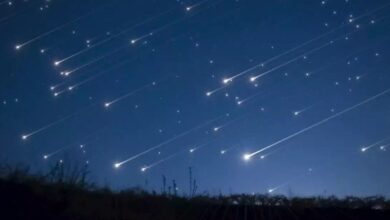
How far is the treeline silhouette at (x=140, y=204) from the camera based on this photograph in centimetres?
1026

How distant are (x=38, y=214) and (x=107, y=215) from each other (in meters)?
1.43

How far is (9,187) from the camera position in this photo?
34.3 ft

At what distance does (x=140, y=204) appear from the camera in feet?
38.5

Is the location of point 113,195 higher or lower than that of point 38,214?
higher

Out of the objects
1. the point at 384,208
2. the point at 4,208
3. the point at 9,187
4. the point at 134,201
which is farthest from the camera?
the point at 384,208

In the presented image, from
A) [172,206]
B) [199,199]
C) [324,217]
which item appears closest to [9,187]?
[172,206]

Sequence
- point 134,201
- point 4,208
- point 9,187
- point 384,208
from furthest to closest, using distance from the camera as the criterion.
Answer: point 384,208 → point 134,201 → point 9,187 → point 4,208

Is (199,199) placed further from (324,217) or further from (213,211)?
(324,217)

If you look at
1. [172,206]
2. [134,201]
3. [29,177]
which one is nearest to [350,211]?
[172,206]

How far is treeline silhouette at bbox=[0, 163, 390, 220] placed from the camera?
10258 mm

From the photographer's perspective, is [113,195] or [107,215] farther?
[113,195]

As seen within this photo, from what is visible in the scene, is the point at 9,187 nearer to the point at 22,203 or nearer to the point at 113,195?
the point at 22,203

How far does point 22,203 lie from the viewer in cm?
1007

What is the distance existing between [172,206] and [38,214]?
3.29 meters
